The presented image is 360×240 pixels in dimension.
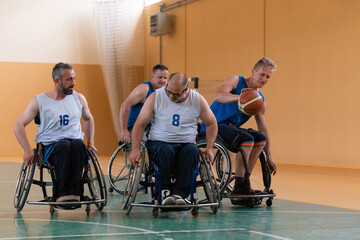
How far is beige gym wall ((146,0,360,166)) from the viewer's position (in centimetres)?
758

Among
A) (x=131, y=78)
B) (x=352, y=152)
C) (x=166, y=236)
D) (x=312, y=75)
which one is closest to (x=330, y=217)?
(x=166, y=236)

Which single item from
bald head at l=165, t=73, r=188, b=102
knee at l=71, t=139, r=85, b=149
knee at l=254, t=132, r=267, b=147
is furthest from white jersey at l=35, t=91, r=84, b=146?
knee at l=254, t=132, r=267, b=147

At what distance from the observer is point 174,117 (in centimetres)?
340

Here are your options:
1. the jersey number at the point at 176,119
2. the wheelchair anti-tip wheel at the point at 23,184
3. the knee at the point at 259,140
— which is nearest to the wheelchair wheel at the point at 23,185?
the wheelchair anti-tip wheel at the point at 23,184

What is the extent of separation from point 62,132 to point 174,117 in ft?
2.39

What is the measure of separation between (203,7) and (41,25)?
3468 millimetres

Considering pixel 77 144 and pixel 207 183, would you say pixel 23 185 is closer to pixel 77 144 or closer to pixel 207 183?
pixel 77 144

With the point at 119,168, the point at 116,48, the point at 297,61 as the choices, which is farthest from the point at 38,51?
the point at 119,168

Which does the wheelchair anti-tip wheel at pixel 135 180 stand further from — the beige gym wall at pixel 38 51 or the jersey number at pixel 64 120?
the beige gym wall at pixel 38 51

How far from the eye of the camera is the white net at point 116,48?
1133cm

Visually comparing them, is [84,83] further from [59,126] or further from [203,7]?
[59,126]

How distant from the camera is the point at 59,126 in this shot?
353 centimetres

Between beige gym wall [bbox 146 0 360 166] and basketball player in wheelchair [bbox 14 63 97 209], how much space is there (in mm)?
4824

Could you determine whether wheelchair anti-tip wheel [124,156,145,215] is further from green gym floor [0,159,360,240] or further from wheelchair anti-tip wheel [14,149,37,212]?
wheelchair anti-tip wheel [14,149,37,212]
